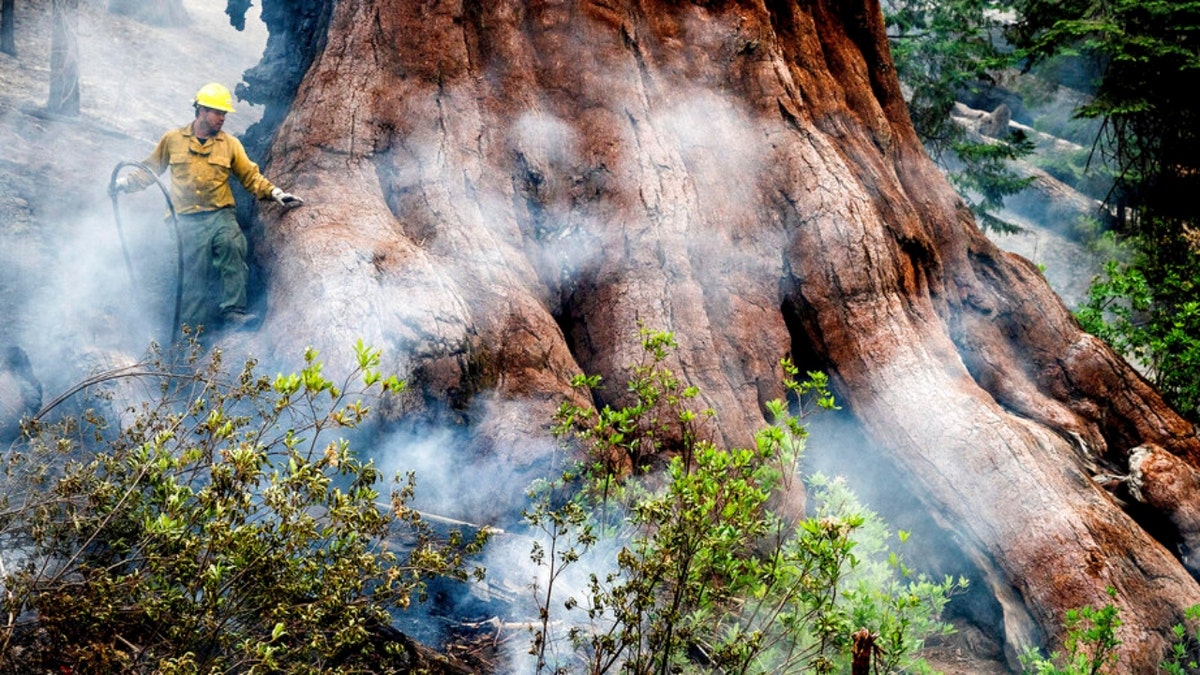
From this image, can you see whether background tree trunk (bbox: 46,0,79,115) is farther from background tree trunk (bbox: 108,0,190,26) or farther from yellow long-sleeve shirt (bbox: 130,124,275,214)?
background tree trunk (bbox: 108,0,190,26)

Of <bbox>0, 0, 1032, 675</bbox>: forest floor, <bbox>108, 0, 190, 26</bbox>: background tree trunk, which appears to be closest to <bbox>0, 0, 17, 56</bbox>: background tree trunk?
<bbox>0, 0, 1032, 675</bbox>: forest floor

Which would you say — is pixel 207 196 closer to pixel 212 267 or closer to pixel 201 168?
pixel 201 168

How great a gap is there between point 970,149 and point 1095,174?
727cm

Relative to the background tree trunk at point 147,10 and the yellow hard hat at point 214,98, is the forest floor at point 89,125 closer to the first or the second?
the background tree trunk at point 147,10

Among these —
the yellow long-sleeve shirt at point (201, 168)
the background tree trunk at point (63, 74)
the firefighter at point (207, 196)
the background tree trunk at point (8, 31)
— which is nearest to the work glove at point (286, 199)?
the firefighter at point (207, 196)

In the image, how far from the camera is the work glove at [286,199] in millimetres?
5605

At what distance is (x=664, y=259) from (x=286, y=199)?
2.46 m

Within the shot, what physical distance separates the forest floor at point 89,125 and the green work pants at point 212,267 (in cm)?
98

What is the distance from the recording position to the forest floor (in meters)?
6.13

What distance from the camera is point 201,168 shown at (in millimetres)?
5809

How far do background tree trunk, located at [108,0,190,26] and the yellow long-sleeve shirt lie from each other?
47.1 ft

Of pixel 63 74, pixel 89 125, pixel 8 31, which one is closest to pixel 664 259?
pixel 89 125

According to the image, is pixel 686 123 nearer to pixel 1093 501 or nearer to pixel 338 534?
pixel 1093 501

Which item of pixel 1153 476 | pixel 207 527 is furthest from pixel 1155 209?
pixel 207 527
